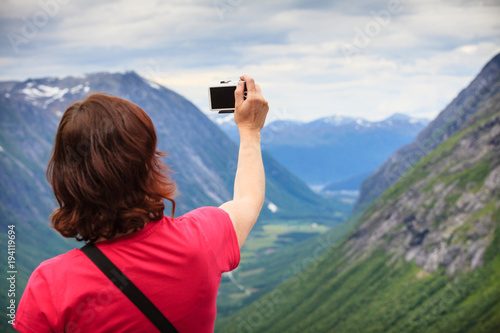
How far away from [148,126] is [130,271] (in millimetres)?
1209

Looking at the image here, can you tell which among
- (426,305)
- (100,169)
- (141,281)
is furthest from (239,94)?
(426,305)

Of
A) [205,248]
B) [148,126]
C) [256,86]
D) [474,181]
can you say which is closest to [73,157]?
Answer: [148,126]

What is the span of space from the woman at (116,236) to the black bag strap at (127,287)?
0.03 meters

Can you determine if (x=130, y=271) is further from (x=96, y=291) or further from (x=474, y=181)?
(x=474, y=181)

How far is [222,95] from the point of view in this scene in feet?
17.6

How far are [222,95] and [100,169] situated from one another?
1.84m

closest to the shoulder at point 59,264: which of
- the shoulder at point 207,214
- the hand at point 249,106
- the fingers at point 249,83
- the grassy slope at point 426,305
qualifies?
the shoulder at point 207,214

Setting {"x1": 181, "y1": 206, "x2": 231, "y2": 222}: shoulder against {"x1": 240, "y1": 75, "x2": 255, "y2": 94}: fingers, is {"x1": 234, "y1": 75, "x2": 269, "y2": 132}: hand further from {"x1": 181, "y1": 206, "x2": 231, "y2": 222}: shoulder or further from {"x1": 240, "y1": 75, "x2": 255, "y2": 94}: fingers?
{"x1": 181, "y1": 206, "x2": 231, "y2": 222}: shoulder

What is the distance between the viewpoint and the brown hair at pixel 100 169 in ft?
13.1

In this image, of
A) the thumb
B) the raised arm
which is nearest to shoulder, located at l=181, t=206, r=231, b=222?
the raised arm

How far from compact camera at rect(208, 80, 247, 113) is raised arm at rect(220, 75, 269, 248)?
23 centimetres

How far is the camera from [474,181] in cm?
19975

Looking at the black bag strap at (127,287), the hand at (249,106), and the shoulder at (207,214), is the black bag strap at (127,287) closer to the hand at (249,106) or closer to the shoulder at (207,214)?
the shoulder at (207,214)

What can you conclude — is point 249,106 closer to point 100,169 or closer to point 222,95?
point 222,95
